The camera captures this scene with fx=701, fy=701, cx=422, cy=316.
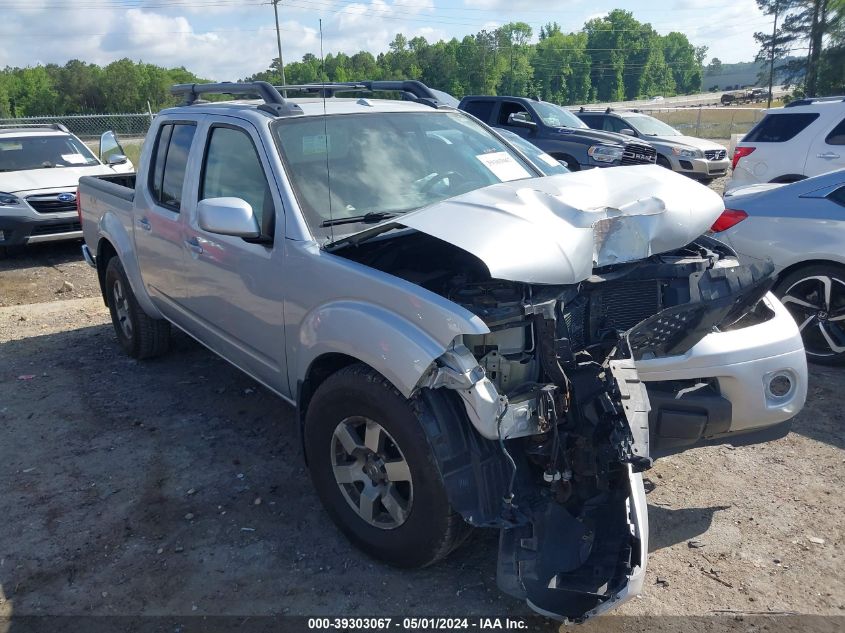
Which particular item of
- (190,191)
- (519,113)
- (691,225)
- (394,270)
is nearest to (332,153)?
(394,270)

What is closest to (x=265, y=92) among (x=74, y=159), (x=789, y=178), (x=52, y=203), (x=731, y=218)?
(x=731, y=218)

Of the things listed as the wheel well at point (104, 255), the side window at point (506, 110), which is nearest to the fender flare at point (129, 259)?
the wheel well at point (104, 255)

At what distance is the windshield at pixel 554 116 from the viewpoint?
13.3 m

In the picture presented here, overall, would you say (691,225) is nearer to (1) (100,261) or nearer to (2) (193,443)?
(2) (193,443)

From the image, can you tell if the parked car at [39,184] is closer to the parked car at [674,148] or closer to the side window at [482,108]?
the side window at [482,108]

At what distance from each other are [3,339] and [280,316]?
14.9ft

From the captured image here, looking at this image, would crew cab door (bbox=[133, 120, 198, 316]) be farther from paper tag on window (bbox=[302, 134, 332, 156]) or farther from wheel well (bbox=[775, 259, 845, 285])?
wheel well (bbox=[775, 259, 845, 285])

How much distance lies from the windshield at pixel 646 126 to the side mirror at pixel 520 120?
4686 millimetres

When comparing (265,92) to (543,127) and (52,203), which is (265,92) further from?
(543,127)

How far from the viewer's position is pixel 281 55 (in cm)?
370

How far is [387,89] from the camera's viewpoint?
15.4 ft

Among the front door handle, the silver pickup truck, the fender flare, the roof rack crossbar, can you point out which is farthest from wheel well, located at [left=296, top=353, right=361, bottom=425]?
the fender flare

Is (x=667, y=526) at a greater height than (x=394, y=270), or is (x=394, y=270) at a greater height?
(x=394, y=270)

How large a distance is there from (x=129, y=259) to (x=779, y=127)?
8.52 meters
